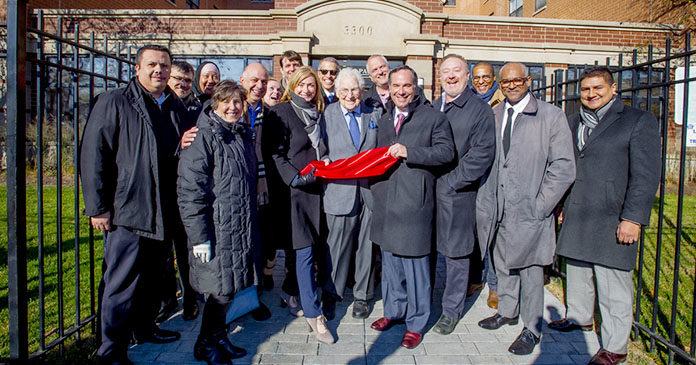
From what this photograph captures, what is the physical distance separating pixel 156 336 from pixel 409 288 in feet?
6.96

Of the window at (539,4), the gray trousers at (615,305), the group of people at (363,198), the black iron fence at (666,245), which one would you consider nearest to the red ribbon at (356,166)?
the group of people at (363,198)

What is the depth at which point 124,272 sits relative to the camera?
10.6 ft

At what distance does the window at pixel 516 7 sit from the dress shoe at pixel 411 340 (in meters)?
24.4

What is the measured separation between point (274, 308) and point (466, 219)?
2069 millimetres

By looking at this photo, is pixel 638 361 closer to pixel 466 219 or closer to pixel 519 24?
pixel 466 219

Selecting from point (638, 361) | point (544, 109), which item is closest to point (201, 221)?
point (544, 109)

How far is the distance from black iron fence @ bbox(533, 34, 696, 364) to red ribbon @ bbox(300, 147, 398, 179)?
199 centimetres

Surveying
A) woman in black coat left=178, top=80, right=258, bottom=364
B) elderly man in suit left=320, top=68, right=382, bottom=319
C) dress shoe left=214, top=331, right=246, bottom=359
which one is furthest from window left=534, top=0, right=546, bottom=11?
dress shoe left=214, top=331, right=246, bottom=359

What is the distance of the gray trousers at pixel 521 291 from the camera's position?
377cm

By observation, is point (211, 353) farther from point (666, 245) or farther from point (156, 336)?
point (666, 245)

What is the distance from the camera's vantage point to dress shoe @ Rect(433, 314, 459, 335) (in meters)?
4.01

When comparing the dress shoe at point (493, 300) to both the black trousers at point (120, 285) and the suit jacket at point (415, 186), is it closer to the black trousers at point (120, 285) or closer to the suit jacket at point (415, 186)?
the suit jacket at point (415, 186)

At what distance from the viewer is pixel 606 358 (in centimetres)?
346

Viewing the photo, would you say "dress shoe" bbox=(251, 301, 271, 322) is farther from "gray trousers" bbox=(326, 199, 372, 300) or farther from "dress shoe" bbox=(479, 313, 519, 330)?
"dress shoe" bbox=(479, 313, 519, 330)
